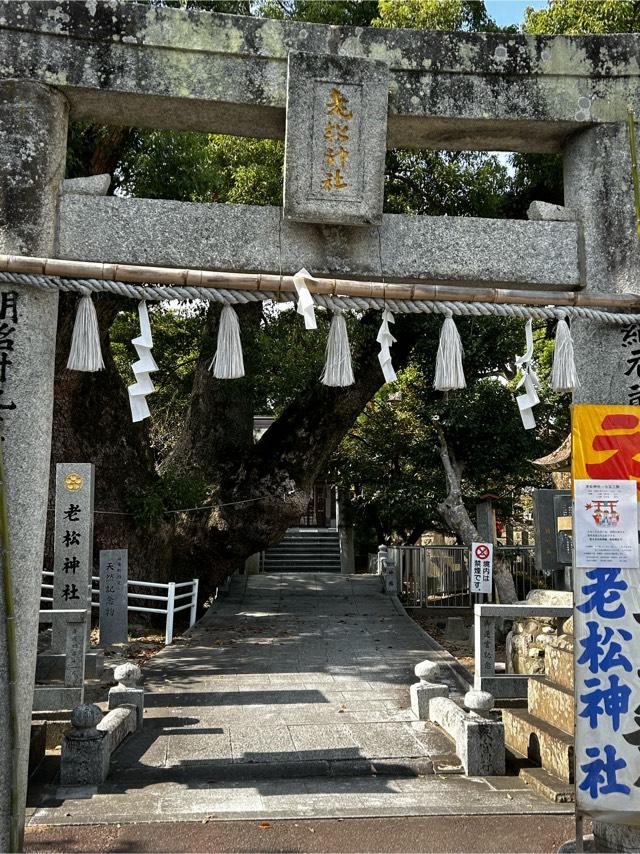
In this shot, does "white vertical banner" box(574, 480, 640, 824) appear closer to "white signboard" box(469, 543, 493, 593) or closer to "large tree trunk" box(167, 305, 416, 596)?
"white signboard" box(469, 543, 493, 593)

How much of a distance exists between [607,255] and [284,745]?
5.18m

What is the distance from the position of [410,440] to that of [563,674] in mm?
10941

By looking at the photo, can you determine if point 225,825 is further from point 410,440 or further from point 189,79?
point 410,440

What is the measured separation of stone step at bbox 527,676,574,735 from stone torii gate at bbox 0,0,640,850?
109 inches

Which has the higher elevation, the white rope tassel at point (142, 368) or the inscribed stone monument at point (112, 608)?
the white rope tassel at point (142, 368)

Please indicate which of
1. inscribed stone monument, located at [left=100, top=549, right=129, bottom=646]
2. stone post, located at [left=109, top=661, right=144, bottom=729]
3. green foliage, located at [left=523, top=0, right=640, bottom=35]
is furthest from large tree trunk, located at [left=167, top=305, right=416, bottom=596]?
stone post, located at [left=109, top=661, right=144, bottom=729]

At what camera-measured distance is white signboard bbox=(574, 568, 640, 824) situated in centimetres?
451

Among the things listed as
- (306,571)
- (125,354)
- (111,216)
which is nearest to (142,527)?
(125,354)

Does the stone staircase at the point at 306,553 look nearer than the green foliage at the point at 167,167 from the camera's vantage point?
No

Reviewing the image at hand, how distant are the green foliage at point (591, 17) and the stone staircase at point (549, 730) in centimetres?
982

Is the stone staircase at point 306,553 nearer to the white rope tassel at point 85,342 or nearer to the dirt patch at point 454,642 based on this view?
the dirt patch at point 454,642

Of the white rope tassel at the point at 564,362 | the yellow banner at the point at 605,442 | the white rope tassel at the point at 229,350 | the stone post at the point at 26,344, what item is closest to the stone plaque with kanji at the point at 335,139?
the white rope tassel at the point at 229,350

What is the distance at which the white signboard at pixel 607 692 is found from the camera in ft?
14.8

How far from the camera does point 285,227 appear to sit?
16.8 ft
